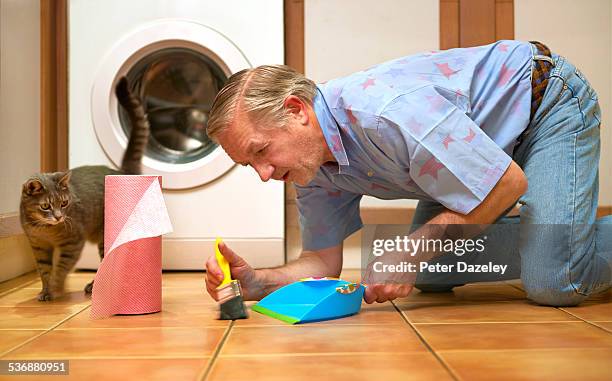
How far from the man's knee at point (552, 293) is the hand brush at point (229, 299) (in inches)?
27.0

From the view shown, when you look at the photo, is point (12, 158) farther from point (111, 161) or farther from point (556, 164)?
point (556, 164)

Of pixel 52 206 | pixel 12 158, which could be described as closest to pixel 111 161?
pixel 12 158

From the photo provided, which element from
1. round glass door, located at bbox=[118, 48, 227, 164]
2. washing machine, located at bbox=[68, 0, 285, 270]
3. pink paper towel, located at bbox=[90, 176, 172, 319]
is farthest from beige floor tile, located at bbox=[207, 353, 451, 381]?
round glass door, located at bbox=[118, 48, 227, 164]

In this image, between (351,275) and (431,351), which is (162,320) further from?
(351,275)

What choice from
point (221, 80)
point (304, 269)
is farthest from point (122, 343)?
point (221, 80)

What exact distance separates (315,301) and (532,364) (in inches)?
20.3

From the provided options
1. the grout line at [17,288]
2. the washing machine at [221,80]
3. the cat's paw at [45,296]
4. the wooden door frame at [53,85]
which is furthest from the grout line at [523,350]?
the wooden door frame at [53,85]

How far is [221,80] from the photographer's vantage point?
244cm

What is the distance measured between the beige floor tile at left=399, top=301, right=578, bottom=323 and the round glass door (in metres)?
1.12

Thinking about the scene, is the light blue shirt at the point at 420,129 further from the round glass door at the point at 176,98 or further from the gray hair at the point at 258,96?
the round glass door at the point at 176,98

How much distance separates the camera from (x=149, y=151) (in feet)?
7.98

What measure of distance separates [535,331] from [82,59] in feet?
5.91

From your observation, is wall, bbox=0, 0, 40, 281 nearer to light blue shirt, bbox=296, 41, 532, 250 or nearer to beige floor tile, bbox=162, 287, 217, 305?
beige floor tile, bbox=162, 287, 217, 305

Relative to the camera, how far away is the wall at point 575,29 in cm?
246
